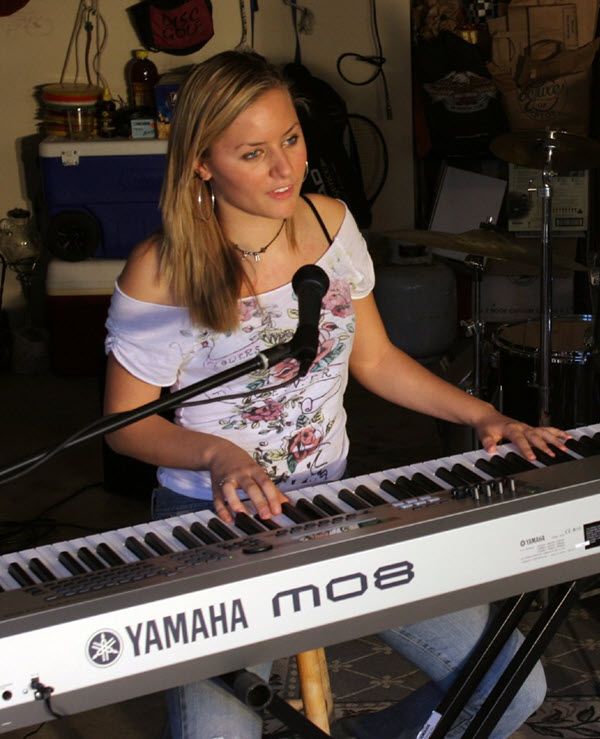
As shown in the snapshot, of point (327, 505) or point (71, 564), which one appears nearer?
point (71, 564)

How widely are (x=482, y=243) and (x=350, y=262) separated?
4.96 feet

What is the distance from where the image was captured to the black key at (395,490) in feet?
5.87

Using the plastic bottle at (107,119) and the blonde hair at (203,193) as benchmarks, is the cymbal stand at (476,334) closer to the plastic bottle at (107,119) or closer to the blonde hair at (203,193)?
the blonde hair at (203,193)

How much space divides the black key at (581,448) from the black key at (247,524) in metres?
0.52

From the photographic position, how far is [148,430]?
81.0 inches

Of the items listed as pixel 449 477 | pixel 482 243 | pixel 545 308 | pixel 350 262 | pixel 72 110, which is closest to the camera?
pixel 449 477

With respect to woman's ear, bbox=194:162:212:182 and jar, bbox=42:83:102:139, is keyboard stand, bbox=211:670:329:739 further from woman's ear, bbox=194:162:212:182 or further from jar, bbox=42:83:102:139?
jar, bbox=42:83:102:139

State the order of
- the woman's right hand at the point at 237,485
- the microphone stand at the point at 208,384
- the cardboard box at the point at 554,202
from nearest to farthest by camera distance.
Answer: the microphone stand at the point at 208,384, the woman's right hand at the point at 237,485, the cardboard box at the point at 554,202

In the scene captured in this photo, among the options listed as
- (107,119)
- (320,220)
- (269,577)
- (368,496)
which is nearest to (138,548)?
(269,577)

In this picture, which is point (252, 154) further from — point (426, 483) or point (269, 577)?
point (269, 577)

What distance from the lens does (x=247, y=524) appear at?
1684 mm

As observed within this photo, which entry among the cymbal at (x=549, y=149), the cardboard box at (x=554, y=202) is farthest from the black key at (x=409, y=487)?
the cardboard box at (x=554, y=202)

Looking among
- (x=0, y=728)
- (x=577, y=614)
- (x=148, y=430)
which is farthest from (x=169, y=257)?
(x=577, y=614)

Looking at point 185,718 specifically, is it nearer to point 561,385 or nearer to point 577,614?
point 577,614
